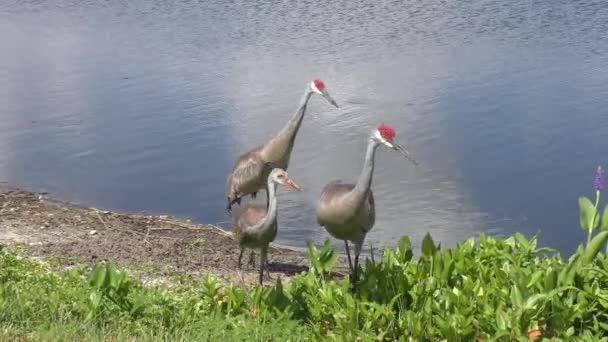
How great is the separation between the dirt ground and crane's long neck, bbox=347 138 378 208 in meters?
1.05

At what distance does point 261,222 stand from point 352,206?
0.76 m

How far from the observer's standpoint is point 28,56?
17.0m

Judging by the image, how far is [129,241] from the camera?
871 cm

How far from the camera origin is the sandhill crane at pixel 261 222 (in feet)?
24.6

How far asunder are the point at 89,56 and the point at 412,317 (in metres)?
12.3

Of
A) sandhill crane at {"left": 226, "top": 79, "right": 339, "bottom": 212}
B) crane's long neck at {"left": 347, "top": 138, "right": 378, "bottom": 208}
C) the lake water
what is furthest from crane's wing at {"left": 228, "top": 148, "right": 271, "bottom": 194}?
crane's long neck at {"left": 347, "top": 138, "right": 378, "bottom": 208}

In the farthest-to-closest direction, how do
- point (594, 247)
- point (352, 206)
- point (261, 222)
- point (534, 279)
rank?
1. point (261, 222)
2. point (352, 206)
3. point (594, 247)
4. point (534, 279)

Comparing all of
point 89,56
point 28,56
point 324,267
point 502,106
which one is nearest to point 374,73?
point 502,106

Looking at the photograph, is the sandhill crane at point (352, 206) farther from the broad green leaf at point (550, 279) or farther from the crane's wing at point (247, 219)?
the broad green leaf at point (550, 279)

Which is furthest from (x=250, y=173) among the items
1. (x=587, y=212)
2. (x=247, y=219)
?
(x=587, y=212)

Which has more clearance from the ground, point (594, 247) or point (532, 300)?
point (594, 247)

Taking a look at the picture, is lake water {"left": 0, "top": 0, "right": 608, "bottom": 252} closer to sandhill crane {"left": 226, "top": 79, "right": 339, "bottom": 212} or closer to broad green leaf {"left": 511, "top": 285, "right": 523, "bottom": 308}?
sandhill crane {"left": 226, "top": 79, "right": 339, "bottom": 212}

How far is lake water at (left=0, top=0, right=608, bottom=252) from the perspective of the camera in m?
10.1

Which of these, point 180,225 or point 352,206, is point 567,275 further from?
point 180,225
